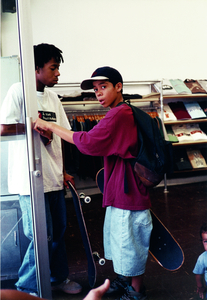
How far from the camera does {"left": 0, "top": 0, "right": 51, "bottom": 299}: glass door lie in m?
1.27

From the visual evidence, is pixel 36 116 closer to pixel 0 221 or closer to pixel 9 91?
pixel 9 91

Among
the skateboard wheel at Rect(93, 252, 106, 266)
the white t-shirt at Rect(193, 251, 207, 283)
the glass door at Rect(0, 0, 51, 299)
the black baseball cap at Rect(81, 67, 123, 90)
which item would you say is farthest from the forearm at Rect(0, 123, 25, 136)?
the white t-shirt at Rect(193, 251, 207, 283)

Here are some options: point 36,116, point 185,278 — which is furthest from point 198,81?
point 36,116

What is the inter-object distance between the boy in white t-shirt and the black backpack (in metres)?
0.49

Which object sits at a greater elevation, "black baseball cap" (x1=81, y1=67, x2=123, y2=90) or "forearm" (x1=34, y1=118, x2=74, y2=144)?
"black baseball cap" (x1=81, y1=67, x2=123, y2=90)

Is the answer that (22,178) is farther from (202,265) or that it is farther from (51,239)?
(202,265)

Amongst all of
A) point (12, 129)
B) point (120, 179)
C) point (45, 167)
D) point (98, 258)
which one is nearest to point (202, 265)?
point (98, 258)

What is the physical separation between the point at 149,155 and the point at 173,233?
162 centimetres

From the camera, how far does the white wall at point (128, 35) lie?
4715 millimetres

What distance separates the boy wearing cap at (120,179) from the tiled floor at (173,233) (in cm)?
34

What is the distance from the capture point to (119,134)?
1530mm

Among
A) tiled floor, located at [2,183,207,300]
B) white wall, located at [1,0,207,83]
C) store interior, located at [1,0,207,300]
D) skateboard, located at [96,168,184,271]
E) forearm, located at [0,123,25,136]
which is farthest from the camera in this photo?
white wall, located at [1,0,207,83]

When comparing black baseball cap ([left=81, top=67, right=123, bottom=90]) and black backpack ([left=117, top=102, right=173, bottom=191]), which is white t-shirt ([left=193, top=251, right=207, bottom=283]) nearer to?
black backpack ([left=117, top=102, right=173, bottom=191])

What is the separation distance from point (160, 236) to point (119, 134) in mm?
765
